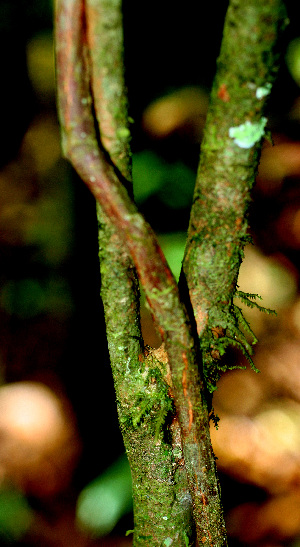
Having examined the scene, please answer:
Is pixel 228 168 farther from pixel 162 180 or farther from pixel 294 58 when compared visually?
pixel 294 58

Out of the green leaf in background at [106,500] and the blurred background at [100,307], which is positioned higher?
the blurred background at [100,307]

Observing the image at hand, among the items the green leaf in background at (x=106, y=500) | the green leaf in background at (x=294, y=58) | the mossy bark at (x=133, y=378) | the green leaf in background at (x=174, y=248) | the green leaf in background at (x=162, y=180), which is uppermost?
the green leaf in background at (x=294, y=58)

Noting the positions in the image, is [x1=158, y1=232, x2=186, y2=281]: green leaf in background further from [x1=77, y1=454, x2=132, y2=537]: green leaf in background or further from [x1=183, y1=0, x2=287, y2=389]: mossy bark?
[x1=77, y1=454, x2=132, y2=537]: green leaf in background

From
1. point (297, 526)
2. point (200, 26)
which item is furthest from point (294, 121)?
point (297, 526)

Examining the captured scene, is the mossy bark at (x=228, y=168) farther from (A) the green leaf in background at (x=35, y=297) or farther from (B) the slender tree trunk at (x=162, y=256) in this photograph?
(A) the green leaf in background at (x=35, y=297)

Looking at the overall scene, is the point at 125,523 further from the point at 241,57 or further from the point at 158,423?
the point at 241,57

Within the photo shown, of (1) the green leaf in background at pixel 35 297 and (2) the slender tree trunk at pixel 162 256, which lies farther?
(1) the green leaf in background at pixel 35 297

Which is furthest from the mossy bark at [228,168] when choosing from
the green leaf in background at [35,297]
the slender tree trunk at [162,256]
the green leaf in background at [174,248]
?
the green leaf in background at [35,297]
